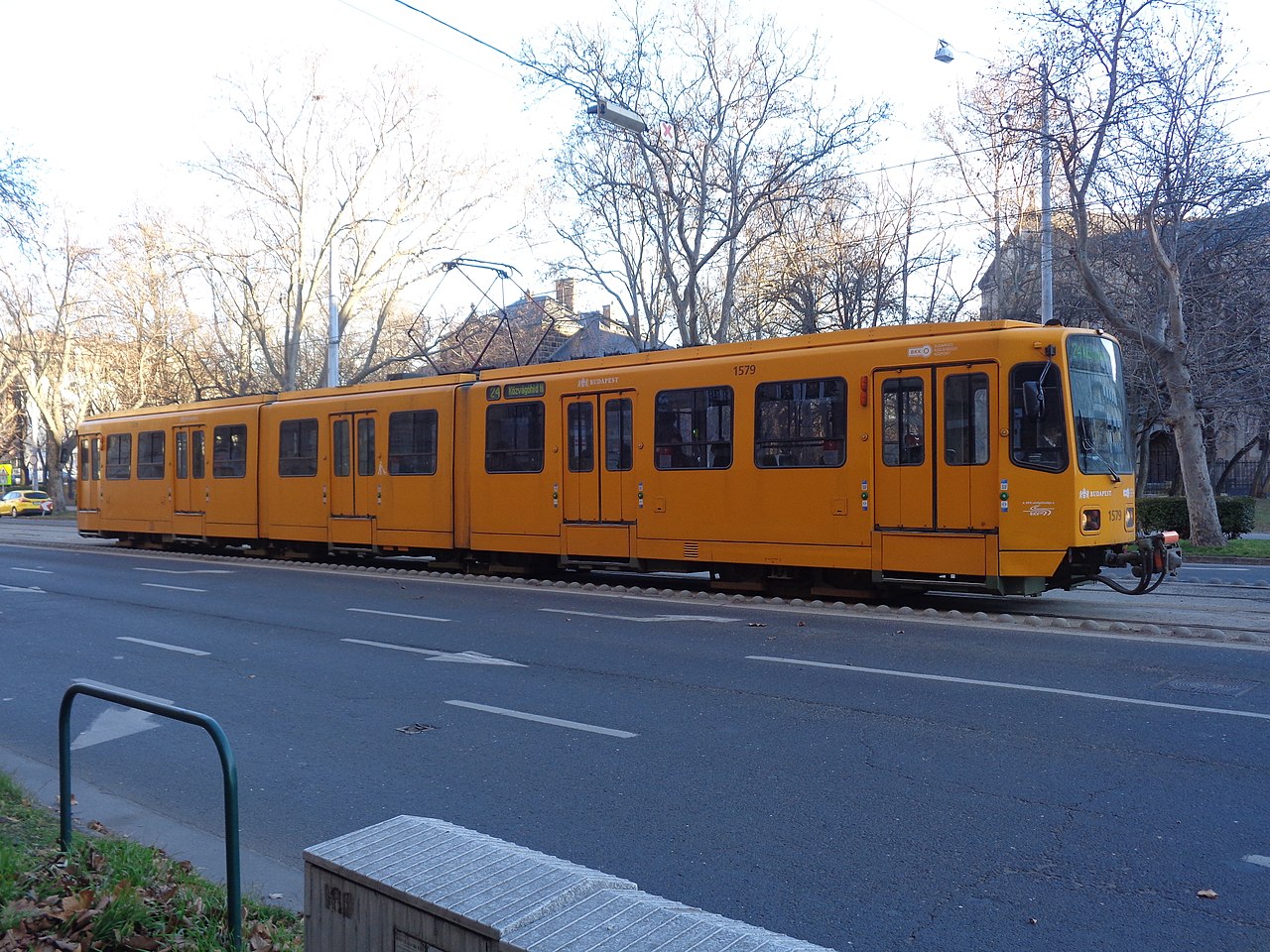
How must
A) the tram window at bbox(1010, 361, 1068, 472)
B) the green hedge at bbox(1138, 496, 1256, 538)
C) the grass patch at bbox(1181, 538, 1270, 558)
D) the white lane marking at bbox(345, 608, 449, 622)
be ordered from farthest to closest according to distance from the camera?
the green hedge at bbox(1138, 496, 1256, 538) < the grass patch at bbox(1181, 538, 1270, 558) < the white lane marking at bbox(345, 608, 449, 622) < the tram window at bbox(1010, 361, 1068, 472)

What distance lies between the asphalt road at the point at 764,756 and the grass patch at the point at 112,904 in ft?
1.76

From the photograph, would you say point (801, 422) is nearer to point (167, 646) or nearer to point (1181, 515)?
point (167, 646)

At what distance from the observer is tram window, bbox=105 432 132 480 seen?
88.8ft

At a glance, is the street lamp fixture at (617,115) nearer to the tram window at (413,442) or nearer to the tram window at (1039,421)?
the tram window at (413,442)

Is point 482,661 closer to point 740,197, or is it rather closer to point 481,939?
point 481,939

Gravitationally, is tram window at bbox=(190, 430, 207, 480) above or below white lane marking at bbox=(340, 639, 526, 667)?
above

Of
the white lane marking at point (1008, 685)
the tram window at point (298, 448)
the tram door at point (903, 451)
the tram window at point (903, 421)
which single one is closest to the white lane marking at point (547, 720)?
the white lane marking at point (1008, 685)

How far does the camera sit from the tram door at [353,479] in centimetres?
2014

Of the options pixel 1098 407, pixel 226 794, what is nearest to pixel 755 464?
pixel 1098 407

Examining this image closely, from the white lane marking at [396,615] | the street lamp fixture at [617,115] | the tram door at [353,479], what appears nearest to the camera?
the white lane marking at [396,615]

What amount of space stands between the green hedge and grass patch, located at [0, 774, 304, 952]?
27620 mm

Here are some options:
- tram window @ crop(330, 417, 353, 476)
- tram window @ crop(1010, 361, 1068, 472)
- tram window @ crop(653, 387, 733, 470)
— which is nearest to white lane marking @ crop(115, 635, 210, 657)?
tram window @ crop(653, 387, 733, 470)

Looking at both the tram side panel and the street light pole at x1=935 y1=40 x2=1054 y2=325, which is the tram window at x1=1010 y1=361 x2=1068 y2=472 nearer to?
the tram side panel

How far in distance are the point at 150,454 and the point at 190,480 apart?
2.12 metres
